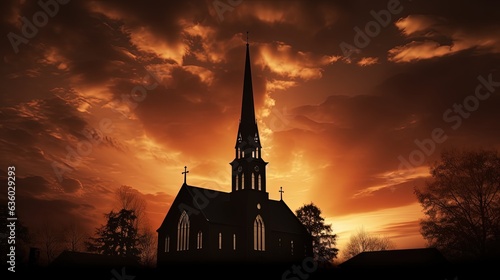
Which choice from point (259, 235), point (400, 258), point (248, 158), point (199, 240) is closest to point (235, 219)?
point (259, 235)

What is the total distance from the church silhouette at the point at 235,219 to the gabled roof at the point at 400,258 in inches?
375

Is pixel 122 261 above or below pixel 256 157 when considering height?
Result: below

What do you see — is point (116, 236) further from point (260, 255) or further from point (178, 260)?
point (260, 255)

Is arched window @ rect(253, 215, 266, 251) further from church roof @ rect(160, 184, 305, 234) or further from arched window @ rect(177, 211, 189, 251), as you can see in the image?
arched window @ rect(177, 211, 189, 251)

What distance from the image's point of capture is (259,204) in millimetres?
70938

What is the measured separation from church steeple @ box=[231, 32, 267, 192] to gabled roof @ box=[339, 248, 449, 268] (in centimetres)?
1740

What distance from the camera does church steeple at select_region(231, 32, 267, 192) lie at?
2795 inches

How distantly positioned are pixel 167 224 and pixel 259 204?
46.0 ft

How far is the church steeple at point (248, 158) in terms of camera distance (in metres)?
71.0

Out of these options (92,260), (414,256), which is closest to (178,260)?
(92,260)

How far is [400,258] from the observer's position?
66.4 metres

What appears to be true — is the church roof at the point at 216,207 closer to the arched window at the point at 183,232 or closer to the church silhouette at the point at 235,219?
the church silhouette at the point at 235,219

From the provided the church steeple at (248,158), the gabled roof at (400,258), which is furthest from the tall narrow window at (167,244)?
the gabled roof at (400,258)

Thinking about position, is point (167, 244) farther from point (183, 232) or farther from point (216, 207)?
point (216, 207)
